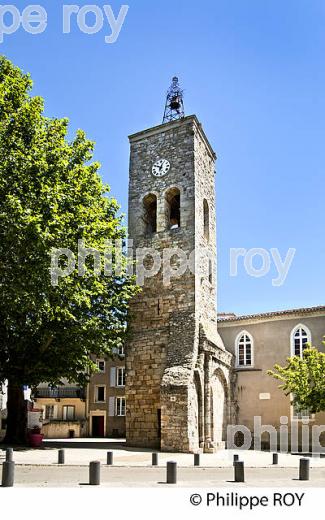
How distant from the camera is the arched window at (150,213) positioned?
25.0 metres

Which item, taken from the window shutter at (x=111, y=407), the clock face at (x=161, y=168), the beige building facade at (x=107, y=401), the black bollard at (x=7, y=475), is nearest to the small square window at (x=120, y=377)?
the beige building facade at (x=107, y=401)

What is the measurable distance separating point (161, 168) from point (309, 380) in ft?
37.7

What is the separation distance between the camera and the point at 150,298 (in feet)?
76.1

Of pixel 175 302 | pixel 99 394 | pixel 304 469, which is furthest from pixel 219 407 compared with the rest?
pixel 99 394

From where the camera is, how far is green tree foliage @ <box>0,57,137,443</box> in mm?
17031

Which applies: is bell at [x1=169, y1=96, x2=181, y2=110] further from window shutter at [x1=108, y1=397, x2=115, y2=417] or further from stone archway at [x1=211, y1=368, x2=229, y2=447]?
window shutter at [x1=108, y1=397, x2=115, y2=417]

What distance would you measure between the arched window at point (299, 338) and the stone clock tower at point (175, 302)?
3.11 meters

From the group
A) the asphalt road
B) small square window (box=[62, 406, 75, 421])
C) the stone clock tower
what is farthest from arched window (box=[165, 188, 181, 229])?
small square window (box=[62, 406, 75, 421])

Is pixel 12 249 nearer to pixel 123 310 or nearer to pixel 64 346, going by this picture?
pixel 64 346

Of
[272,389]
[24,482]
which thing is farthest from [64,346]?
[272,389]

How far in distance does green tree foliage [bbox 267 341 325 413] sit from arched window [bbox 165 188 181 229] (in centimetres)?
801

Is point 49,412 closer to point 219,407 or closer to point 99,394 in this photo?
point 99,394
